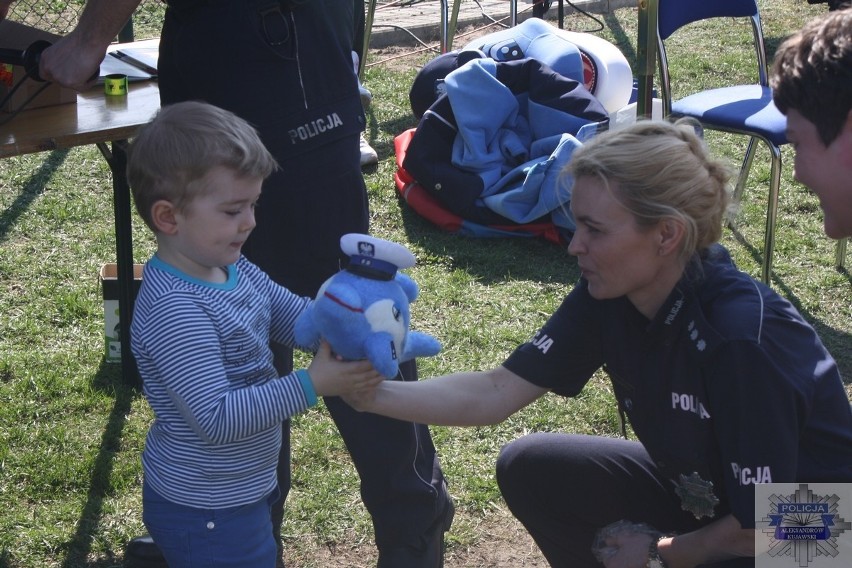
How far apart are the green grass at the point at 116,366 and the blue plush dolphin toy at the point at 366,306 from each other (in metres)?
1.18

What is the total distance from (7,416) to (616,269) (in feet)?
7.56

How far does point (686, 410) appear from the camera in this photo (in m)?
2.05

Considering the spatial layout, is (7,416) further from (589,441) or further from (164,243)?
(589,441)

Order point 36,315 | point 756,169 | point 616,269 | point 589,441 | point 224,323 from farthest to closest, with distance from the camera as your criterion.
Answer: point 756,169
point 36,315
point 589,441
point 616,269
point 224,323

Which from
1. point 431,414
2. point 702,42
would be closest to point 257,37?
point 431,414

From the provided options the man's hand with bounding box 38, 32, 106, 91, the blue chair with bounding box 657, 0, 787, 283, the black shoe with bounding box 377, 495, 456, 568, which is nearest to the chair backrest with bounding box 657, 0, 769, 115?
the blue chair with bounding box 657, 0, 787, 283

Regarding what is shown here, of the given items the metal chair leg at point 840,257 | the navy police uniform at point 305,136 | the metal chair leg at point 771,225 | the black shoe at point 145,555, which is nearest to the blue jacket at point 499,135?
the metal chair leg at point 771,225

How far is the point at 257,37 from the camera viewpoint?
2.27m

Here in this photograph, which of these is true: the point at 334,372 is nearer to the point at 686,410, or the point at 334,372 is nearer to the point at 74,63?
A: the point at 686,410

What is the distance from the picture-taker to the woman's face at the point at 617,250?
206cm

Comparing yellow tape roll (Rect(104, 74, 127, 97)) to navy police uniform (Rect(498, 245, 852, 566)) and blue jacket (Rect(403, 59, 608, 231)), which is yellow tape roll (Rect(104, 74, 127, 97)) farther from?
blue jacket (Rect(403, 59, 608, 231))

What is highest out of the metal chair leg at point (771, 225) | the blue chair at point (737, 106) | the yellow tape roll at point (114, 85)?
the yellow tape roll at point (114, 85)

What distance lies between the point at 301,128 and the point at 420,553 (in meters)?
1.12

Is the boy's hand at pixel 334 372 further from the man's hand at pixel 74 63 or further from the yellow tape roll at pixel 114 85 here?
the yellow tape roll at pixel 114 85
